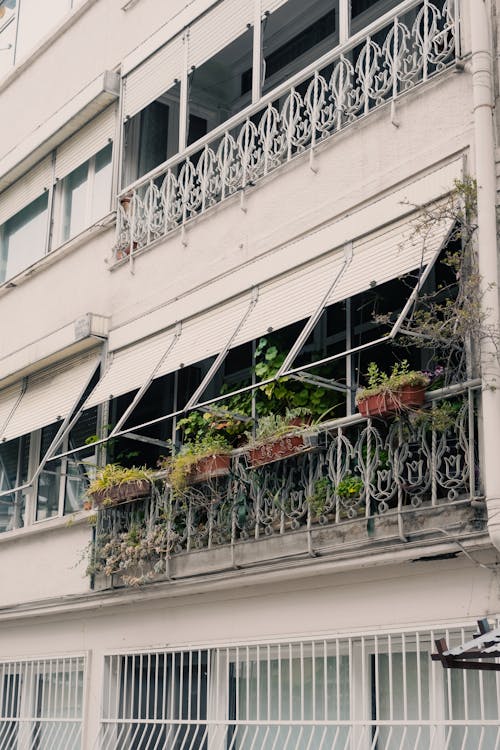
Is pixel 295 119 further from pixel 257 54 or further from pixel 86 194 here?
pixel 86 194

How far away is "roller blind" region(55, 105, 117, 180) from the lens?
14.5 meters

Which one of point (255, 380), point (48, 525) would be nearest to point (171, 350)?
point (255, 380)

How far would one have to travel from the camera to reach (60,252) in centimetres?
1474

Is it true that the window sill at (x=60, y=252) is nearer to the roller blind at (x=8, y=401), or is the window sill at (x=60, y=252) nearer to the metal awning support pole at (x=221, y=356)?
the roller blind at (x=8, y=401)

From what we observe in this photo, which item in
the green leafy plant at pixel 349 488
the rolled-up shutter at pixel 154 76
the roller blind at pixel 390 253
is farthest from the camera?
the rolled-up shutter at pixel 154 76

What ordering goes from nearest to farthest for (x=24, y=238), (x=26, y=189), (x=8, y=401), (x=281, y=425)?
(x=281, y=425)
(x=8, y=401)
(x=26, y=189)
(x=24, y=238)

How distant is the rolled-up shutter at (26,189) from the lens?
15719 millimetres

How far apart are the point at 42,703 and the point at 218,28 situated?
25.9 ft

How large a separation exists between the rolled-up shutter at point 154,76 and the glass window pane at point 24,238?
248 cm

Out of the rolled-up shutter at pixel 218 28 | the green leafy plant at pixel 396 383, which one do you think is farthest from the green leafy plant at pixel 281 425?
the rolled-up shutter at pixel 218 28

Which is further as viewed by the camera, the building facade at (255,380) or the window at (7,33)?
the window at (7,33)

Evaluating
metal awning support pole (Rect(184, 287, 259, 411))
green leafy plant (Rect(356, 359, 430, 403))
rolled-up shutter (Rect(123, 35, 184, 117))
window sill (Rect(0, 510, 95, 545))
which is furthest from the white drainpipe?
window sill (Rect(0, 510, 95, 545))

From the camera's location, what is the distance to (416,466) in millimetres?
9008

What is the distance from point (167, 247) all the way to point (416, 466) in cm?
483
